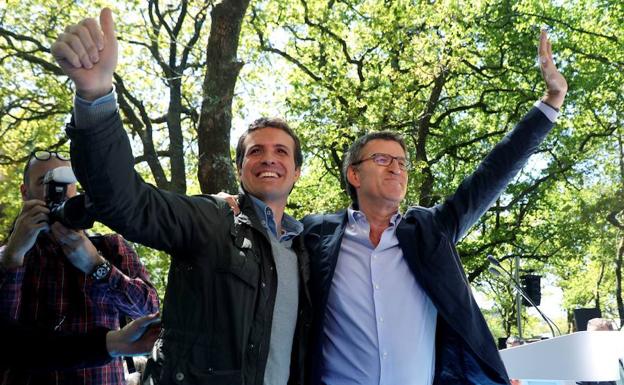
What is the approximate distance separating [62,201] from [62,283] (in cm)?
46

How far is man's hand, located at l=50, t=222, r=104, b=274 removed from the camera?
2.57 metres

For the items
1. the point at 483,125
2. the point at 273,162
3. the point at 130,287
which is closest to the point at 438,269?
the point at 273,162

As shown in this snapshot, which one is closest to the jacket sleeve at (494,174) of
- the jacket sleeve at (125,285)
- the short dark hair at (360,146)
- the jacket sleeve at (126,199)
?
the short dark hair at (360,146)

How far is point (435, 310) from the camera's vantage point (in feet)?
10.1

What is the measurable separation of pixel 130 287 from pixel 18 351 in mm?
797

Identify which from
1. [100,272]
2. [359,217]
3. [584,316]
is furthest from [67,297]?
[584,316]

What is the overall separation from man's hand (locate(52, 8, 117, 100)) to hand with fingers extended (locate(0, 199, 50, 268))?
2.92 ft

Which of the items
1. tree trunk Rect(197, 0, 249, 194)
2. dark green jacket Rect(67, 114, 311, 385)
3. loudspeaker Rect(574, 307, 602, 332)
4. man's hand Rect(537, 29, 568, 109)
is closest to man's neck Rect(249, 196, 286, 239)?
dark green jacket Rect(67, 114, 311, 385)

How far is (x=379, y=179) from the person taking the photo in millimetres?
3449

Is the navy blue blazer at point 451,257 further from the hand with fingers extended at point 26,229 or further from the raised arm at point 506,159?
the hand with fingers extended at point 26,229

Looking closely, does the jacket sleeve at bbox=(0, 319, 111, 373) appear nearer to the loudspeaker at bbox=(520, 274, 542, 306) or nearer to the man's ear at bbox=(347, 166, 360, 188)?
the man's ear at bbox=(347, 166, 360, 188)

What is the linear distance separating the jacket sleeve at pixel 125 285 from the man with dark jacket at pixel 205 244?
0.53 meters

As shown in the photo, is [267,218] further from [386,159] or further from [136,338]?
[386,159]

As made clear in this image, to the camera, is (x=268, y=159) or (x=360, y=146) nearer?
(x=268, y=159)
